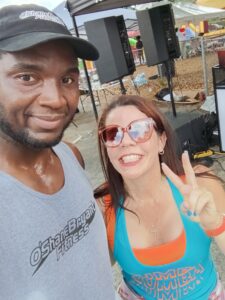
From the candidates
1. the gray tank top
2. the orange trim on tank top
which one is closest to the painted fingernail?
the orange trim on tank top

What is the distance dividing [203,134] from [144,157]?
378 centimetres

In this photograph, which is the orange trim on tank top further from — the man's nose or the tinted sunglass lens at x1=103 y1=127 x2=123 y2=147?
the man's nose

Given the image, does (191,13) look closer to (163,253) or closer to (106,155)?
(106,155)

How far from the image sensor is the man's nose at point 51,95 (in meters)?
0.87

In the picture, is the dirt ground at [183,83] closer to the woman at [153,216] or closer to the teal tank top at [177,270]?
the woman at [153,216]

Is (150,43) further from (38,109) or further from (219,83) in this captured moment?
(38,109)

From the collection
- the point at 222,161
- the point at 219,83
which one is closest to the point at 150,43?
the point at 219,83

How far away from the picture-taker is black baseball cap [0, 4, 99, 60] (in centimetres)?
84

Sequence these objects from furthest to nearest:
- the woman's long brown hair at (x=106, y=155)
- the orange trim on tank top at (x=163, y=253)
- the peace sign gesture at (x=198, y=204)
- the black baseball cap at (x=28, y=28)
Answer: the woman's long brown hair at (x=106, y=155), the orange trim on tank top at (x=163, y=253), the peace sign gesture at (x=198, y=204), the black baseball cap at (x=28, y=28)

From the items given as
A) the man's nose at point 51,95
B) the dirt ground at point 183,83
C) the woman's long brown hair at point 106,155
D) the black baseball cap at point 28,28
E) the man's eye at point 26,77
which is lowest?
the dirt ground at point 183,83

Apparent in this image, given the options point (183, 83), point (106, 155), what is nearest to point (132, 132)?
point (106, 155)

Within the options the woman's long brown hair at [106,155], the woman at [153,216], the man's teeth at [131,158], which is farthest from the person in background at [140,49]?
the man's teeth at [131,158]

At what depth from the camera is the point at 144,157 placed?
55.4 inches

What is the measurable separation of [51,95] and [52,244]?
44 centimetres
